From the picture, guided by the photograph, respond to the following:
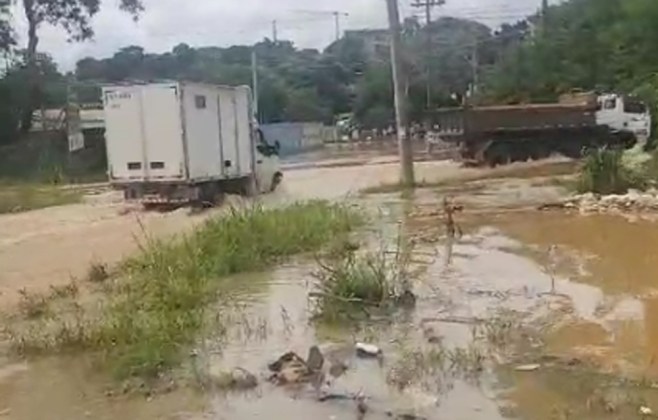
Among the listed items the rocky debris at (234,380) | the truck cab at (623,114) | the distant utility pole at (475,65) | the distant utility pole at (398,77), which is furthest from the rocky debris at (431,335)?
the distant utility pole at (475,65)

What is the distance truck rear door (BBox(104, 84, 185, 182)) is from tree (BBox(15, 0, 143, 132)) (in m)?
24.5

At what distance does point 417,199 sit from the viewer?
2494 cm

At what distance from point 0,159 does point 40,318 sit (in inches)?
1422

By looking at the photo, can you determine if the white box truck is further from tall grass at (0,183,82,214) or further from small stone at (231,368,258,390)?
small stone at (231,368,258,390)

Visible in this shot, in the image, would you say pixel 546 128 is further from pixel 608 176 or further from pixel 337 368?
pixel 337 368

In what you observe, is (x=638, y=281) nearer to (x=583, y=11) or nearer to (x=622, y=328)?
(x=622, y=328)

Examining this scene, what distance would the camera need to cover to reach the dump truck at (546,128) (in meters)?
37.1

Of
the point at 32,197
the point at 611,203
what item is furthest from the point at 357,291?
the point at 32,197

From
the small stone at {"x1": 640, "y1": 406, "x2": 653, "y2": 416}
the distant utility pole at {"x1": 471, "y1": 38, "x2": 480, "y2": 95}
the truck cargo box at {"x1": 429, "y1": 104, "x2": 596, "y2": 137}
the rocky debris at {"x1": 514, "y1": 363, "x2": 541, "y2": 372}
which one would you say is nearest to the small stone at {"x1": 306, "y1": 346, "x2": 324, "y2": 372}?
the rocky debris at {"x1": 514, "y1": 363, "x2": 541, "y2": 372}

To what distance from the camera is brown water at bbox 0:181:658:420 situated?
7.14 m

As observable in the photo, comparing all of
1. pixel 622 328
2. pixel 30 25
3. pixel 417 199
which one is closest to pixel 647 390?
pixel 622 328

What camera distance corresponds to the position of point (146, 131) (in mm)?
24391

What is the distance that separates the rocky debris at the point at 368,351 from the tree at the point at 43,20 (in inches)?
1630

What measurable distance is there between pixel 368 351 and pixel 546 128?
97.9 ft
